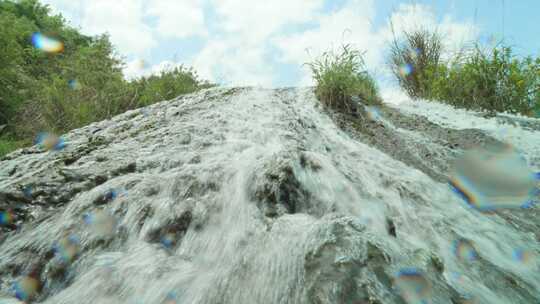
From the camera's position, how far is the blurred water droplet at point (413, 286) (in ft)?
3.90

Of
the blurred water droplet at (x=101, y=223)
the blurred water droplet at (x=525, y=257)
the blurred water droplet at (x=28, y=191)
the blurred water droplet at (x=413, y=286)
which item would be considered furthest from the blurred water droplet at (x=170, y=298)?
the blurred water droplet at (x=525, y=257)

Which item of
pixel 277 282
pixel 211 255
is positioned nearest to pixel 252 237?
pixel 211 255

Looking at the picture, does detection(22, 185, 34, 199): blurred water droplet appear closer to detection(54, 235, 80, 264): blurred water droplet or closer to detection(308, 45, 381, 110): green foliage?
detection(54, 235, 80, 264): blurred water droplet

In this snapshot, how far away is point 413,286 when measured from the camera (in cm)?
125

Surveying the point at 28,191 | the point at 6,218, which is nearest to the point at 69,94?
the point at 28,191

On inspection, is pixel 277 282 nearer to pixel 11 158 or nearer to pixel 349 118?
pixel 11 158

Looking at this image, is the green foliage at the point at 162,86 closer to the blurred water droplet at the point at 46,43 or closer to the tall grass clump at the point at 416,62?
the tall grass clump at the point at 416,62

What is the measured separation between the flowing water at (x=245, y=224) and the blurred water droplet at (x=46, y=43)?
38.6ft

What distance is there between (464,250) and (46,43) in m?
16.0

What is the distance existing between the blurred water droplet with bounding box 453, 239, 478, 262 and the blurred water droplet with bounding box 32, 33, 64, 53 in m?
14.7

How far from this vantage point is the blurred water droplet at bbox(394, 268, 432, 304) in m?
1.19

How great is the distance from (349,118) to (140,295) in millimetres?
3615

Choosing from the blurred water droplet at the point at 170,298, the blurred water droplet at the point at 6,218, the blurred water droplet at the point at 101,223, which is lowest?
the blurred water droplet at the point at 170,298

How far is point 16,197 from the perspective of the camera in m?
2.12
